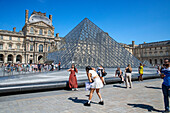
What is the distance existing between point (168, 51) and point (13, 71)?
52694mm

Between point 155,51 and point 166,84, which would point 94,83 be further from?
point 155,51

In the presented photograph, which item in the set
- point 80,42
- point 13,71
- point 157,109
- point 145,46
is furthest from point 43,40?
point 157,109

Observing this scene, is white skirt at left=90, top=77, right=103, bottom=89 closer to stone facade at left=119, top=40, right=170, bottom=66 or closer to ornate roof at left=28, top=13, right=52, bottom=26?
ornate roof at left=28, top=13, right=52, bottom=26

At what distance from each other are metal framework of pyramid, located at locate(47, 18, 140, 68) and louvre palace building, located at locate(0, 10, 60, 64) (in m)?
23.3

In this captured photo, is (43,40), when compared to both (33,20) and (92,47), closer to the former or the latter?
(33,20)

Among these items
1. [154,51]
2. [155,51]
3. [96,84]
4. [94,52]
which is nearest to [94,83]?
[96,84]

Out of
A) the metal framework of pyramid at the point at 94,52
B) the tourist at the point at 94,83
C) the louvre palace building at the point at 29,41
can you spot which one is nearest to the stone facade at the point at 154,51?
the louvre palace building at the point at 29,41

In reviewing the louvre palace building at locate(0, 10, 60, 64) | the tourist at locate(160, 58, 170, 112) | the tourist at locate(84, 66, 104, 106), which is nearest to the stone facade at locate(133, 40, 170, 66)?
the louvre palace building at locate(0, 10, 60, 64)

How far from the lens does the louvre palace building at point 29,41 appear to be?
126 ft

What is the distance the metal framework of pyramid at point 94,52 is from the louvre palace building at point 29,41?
76.5 feet

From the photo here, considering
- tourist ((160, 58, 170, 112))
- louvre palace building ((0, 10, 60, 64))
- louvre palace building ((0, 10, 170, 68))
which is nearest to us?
tourist ((160, 58, 170, 112))

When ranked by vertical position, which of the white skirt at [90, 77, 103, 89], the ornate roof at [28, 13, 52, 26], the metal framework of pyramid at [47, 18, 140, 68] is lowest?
the white skirt at [90, 77, 103, 89]

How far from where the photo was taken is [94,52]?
46.4 ft

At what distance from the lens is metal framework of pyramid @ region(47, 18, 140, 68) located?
42.9ft
